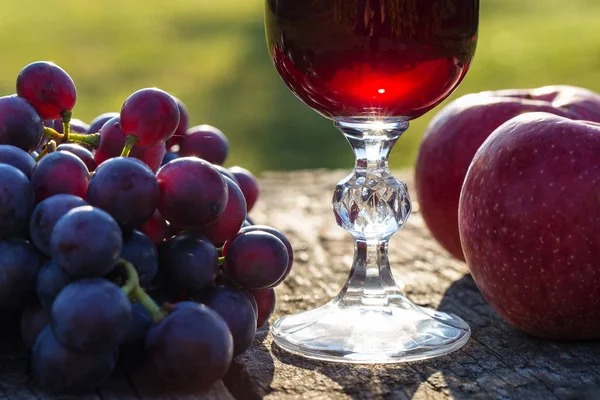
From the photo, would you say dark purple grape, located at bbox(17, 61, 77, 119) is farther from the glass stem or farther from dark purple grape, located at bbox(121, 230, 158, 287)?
the glass stem

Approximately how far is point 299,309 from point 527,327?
21.1 inches

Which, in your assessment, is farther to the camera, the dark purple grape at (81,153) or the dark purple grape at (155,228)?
the dark purple grape at (81,153)

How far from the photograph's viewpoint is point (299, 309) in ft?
7.43

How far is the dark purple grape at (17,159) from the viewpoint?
1.74 meters

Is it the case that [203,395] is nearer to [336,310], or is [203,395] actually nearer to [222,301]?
[222,301]

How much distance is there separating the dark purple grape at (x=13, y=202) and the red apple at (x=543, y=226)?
0.93 metres

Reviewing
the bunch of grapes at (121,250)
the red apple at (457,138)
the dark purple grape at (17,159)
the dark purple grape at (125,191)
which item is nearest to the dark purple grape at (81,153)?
the bunch of grapes at (121,250)

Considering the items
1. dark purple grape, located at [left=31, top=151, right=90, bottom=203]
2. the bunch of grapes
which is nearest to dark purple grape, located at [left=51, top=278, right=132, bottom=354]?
the bunch of grapes

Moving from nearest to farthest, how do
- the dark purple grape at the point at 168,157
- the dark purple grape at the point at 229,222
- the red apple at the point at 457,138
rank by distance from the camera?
the dark purple grape at the point at 229,222, the dark purple grape at the point at 168,157, the red apple at the point at 457,138

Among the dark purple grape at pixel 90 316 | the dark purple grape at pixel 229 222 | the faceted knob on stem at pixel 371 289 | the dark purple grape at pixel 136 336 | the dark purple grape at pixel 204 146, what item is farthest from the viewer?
the dark purple grape at pixel 204 146

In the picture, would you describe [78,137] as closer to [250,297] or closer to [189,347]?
[250,297]

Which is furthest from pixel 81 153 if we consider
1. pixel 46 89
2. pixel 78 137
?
pixel 46 89

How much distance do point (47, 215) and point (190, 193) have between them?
0.25m

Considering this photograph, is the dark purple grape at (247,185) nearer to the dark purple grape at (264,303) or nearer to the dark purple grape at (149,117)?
the dark purple grape at (264,303)
